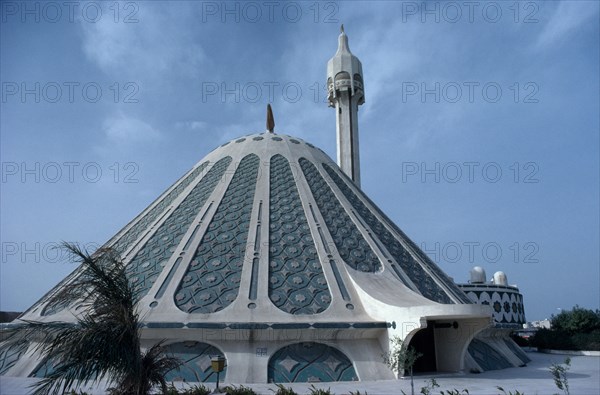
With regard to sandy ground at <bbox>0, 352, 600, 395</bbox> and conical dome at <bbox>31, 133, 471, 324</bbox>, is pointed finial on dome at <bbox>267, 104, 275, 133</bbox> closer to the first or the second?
conical dome at <bbox>31, 133, 471, 324</bbox>

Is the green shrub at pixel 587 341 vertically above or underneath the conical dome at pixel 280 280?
underneath

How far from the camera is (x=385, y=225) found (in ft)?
57.6

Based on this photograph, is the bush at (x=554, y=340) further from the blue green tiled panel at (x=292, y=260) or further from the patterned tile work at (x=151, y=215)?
the patterned tile work at (x=151, y=215)

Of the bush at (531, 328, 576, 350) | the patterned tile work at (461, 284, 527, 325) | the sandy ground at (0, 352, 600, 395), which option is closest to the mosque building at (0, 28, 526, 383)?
the sandy ground at (0, 352, 600, 395)

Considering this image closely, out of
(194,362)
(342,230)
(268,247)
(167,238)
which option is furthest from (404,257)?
(194,362)

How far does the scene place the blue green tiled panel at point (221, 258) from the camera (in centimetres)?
1227

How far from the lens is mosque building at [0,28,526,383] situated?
1122 cm

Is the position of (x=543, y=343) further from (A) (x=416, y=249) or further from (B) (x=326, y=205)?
(B) (x=326, y=205)

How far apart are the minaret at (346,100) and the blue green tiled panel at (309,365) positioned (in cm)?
1768

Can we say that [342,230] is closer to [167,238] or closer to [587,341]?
[167,238]

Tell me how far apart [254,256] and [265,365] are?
3.57 metres

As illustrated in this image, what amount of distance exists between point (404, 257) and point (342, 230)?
7.54 feet

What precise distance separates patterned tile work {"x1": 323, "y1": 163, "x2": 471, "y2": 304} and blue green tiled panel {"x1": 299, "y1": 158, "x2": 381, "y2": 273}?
86 cm

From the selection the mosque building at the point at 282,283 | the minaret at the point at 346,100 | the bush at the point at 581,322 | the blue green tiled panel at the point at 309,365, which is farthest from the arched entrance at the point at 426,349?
the bush at the point at 581,322
